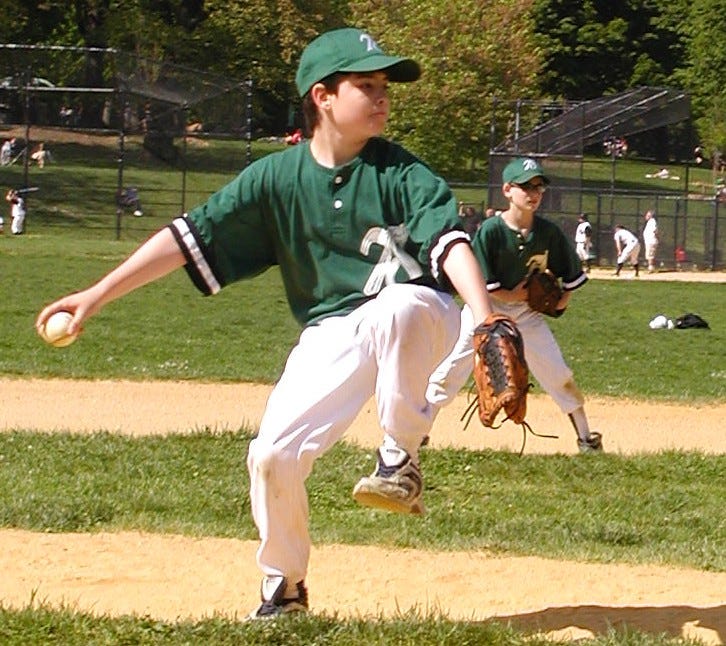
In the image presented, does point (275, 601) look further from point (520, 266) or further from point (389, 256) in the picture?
point (520, 266)

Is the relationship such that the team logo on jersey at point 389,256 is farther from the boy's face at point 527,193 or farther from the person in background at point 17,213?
the person in background at point 17,213

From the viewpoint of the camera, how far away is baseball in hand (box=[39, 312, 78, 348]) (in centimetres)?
449

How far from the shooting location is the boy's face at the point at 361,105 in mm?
4535

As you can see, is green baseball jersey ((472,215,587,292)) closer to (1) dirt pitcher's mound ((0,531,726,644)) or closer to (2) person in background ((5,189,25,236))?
(1) dirt pitcher's mound ((0,531,726,644))

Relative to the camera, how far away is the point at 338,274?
4.62 meters

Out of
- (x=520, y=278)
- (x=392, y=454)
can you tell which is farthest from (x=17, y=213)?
(x=392, y=454)

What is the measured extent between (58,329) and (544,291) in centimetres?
469

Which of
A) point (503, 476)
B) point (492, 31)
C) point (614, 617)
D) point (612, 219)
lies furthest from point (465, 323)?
point (492, 31)

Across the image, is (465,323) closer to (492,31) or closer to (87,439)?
(87,439)

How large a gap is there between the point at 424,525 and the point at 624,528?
886 mm

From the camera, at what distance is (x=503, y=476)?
8.62 metres

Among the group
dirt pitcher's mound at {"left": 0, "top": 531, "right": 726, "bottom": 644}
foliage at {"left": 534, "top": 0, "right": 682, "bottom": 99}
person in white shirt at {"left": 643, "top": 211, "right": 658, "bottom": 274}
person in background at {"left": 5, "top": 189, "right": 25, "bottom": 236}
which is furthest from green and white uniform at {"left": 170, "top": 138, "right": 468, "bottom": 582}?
foliage at {"left": 534, "top": 0, "right": 682, "bottom": 99}

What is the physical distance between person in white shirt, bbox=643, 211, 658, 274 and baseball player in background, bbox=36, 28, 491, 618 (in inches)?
1172

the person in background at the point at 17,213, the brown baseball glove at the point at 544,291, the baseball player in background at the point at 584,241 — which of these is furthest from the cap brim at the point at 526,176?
the person in background at the point at 17,213
